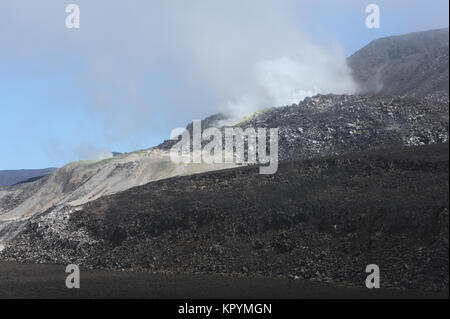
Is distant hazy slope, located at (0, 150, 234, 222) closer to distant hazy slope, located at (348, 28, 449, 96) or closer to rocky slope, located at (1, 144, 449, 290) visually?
rocky slope, located at (1, 144, 449, 290)

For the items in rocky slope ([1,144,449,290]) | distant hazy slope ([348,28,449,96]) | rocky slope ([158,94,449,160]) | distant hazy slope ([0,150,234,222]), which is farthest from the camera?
distant hazy slope ([0,150,234,222])

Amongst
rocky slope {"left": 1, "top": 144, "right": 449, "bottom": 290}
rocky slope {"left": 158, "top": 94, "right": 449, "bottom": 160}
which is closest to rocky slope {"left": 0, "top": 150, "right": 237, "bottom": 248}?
rocky slope {"left": 158, "top": 94, "right": 449, "bottom": 160}

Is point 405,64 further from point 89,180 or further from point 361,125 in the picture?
point 89,180

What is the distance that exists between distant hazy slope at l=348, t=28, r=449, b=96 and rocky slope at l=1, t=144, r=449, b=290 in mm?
23324

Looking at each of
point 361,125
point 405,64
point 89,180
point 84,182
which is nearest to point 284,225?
point 361,125

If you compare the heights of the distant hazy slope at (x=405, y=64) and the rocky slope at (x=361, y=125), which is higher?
the distant hazy slope at (x=405, y=64)

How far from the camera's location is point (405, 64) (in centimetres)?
10894

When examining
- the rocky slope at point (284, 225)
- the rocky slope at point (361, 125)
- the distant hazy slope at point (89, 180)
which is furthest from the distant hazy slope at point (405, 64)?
the distant hazy slope at point (89, 180)

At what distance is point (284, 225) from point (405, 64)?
73456 millimetres

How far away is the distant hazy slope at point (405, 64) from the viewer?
90.0 meters

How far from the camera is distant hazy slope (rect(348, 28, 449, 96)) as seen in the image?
90000 millimetres

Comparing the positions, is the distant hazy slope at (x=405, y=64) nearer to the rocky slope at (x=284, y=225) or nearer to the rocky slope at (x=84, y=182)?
the rocky slope at (x=284, y=225)

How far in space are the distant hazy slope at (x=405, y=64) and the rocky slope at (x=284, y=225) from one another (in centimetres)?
2332
